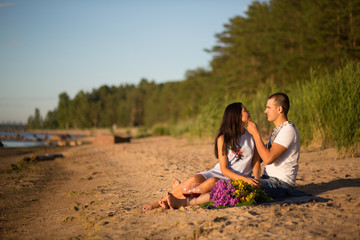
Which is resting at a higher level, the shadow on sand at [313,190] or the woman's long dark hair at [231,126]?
the woman's long dark hair at [231,126]

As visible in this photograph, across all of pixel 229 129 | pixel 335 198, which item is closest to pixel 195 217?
pixel 229 129

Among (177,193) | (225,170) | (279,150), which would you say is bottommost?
(177,193)

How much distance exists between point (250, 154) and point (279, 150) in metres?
0.35

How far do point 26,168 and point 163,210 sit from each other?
7.19 meters

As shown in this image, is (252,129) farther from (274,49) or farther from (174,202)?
(274,49)

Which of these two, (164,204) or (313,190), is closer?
(164,204)

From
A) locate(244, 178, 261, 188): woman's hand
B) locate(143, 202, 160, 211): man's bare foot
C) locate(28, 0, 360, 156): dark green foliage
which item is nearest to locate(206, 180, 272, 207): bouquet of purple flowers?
locate(244, 178, 261, 188): woman's hand

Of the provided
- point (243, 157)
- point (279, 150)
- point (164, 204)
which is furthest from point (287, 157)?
point (164, 204)

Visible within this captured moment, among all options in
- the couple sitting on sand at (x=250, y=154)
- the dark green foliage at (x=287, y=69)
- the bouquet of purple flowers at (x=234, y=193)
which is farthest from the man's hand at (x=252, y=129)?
the dark green foliage at (x=287, y=69)

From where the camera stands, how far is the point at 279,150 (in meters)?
3.49

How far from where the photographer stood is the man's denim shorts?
366 centimetres

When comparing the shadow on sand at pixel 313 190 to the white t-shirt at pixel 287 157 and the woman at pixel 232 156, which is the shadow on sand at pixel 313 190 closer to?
the white t-shirt at pixel 287 157

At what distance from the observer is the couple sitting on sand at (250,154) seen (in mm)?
3490

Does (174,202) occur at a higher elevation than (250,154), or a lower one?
lower
